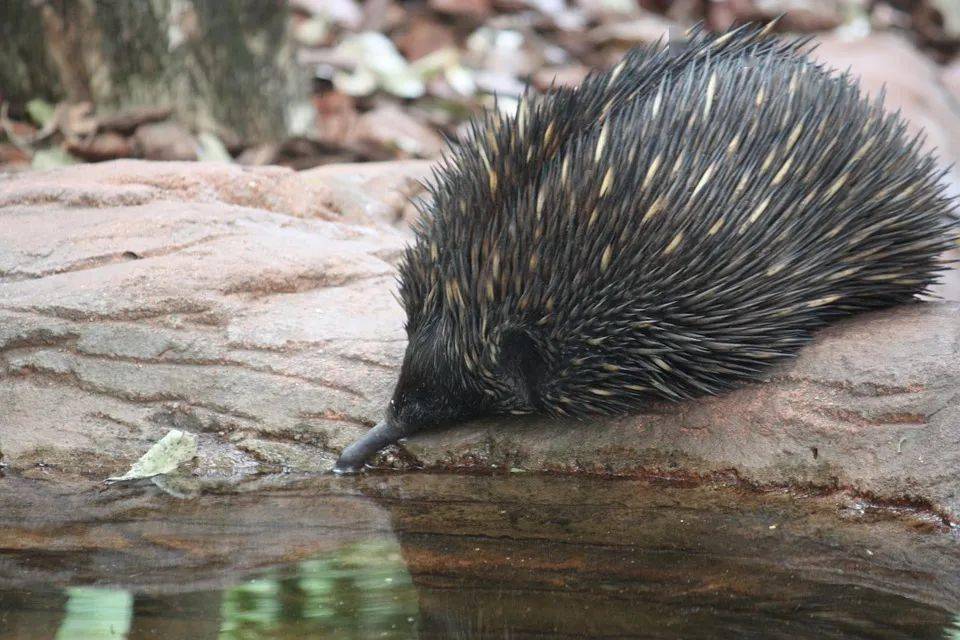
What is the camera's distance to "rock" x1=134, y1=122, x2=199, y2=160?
6.90 meters

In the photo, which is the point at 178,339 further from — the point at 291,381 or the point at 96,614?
the point at 96,614

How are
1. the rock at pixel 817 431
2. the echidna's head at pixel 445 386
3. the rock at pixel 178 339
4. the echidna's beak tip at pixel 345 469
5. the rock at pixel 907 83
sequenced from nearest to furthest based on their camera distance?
the rock at pixel 817 431
the echidna's head at pixel 445 386
the echidna's beak tip at pixel 345 469
the rock at pixel 178 339
the rock at pixel 907 83

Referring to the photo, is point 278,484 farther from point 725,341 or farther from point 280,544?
point 725,341

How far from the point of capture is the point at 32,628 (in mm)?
2312

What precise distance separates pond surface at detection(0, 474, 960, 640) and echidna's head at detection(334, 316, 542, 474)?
0.48ft

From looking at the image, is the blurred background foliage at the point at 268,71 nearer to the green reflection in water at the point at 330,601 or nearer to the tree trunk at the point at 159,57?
the tree trunk at the point at 159,57

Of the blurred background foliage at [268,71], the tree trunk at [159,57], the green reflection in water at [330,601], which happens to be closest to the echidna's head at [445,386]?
the green reflection in water at [330,601]

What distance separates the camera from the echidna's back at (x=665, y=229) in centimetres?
348

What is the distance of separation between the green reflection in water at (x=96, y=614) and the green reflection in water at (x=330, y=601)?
20cm

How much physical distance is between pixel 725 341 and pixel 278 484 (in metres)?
1.44

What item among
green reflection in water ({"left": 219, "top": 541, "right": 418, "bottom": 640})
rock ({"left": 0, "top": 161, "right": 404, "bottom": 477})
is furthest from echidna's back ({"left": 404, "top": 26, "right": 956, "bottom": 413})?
green reflection in water ({"left": 219, "top": 541, "right": 418, "bottom": 640})

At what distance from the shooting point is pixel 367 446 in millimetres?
3664

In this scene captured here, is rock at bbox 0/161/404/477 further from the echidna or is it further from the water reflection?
the water reflection

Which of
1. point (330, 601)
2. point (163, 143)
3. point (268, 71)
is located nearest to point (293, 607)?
point (330, 601)
